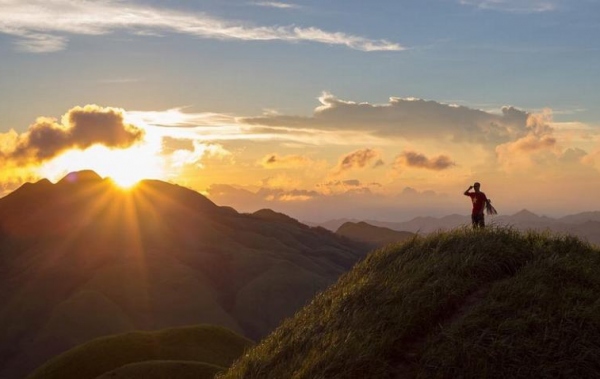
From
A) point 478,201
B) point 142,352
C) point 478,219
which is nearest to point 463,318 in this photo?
point 478,219

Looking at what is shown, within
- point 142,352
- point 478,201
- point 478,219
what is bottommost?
point 142,352

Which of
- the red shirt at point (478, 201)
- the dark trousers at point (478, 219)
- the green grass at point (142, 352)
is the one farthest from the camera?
the green grass at point (142, 352)

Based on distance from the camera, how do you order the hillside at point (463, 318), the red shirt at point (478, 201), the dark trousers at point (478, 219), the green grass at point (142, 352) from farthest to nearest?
the green grass at point (142, 352) < the red shirt at point (478, 201) < the dark trousers at point (478, 219) < the hillside at point (463, 318)

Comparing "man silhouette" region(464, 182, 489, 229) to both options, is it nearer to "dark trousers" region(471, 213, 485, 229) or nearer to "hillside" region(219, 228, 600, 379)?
"dark trousers" region(471, 213, 485, 229)

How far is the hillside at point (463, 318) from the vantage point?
17922 mm

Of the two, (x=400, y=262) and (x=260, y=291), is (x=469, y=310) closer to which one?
(x=400, y=262)

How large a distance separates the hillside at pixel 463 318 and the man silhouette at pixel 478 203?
15.9 feet

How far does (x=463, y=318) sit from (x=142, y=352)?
47.8 m

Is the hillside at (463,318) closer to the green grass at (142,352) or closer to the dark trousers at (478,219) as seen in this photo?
the dark trousers at (478,219)

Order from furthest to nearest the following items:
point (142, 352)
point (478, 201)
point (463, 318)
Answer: point (142, 352)
point (478, 201)
point (463, 318)

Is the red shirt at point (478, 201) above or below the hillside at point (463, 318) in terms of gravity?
above

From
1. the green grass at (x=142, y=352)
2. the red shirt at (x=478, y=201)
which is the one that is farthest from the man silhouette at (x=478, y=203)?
the green grass at (x=142, y=352)

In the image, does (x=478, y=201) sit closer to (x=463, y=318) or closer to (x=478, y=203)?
(x=478, y=203)

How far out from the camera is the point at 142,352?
60281mm
